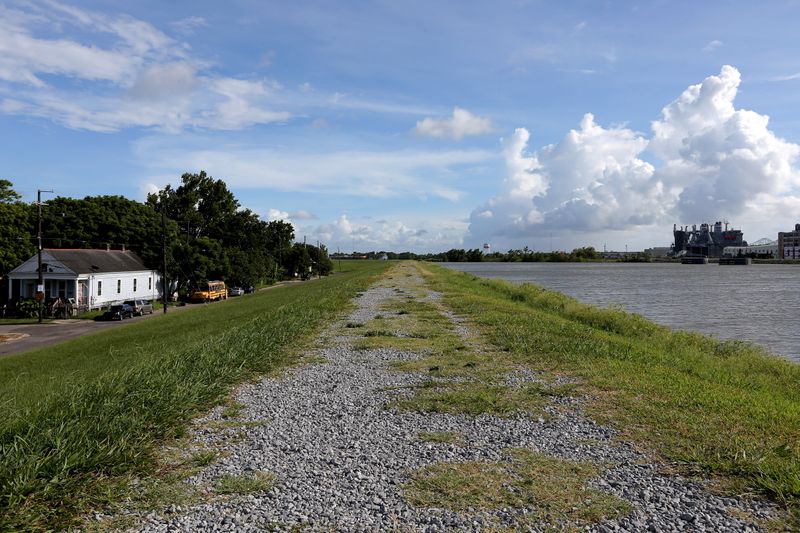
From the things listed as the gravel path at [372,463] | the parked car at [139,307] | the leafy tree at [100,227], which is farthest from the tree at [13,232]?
the gravel path at [372,463]

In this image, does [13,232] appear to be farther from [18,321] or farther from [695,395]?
[695,395]

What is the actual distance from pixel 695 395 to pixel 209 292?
2354 inches

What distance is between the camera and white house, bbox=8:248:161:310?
45.8m

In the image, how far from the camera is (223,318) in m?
37.7

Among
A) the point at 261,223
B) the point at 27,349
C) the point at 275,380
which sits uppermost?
the point at 261,223

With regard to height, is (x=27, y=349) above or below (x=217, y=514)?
below

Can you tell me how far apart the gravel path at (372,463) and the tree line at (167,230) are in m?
44.0

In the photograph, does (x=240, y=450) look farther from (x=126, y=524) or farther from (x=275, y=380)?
(x=275, y=380)

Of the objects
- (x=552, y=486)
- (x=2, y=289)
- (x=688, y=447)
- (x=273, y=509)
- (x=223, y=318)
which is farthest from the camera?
(x=2, y=289)

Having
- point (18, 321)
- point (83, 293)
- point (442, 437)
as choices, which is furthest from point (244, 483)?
point (83, 293)

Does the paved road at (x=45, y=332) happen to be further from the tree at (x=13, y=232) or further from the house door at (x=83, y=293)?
the tree at (x=13, y=232)

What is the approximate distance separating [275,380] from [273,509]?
6.43m

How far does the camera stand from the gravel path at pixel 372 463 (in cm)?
533

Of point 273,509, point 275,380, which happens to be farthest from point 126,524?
point 275,380
